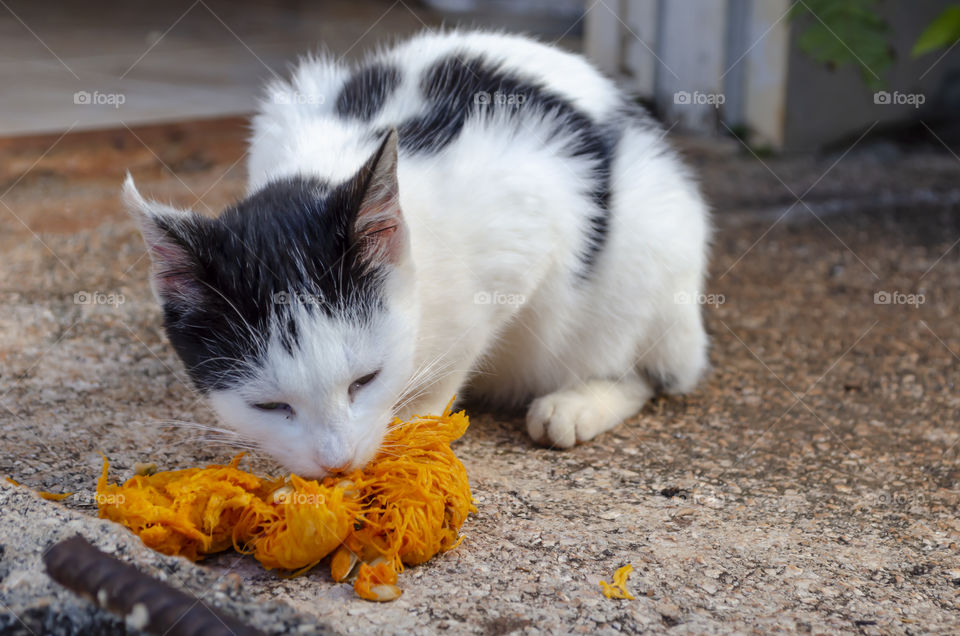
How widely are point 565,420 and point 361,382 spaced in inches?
37.1

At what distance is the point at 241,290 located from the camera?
200 cm

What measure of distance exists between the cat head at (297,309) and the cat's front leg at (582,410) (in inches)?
30.6

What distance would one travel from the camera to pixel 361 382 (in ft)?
6.70

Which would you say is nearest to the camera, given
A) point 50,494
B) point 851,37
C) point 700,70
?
point 50,494

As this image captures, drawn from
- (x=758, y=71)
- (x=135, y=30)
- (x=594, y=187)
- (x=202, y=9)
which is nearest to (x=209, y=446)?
(x=594, y=187)

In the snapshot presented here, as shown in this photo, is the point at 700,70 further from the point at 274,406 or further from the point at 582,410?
the point at 274,406

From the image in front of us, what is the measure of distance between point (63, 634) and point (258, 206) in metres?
0.99

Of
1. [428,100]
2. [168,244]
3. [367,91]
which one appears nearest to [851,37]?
[428,100]

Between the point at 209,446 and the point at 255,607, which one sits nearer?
the point at 255,607

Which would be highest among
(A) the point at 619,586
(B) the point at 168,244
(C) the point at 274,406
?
(B) the point at 168,244

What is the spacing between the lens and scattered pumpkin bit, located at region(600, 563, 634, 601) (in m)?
1.95

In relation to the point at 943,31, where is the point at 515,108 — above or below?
below

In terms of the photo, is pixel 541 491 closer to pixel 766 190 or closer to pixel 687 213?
pixel 687 213

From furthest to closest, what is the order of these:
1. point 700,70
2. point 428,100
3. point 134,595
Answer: point 700,70 < point 428,100 < point 134,595
